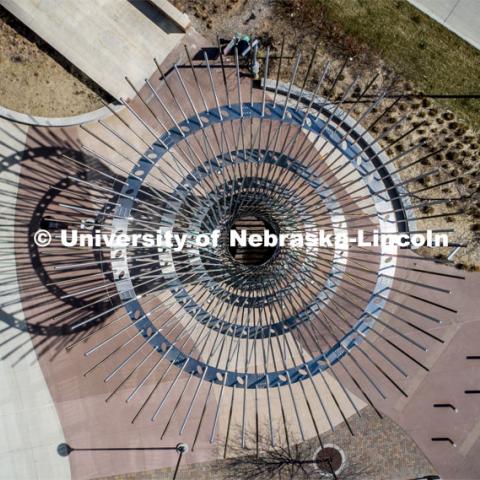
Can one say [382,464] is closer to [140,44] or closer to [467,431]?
[467,431]

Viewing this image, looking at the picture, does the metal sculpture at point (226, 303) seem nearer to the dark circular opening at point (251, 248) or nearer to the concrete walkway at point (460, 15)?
the dark circular opening at point (251, 248)

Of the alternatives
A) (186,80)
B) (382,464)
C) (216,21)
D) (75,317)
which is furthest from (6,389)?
(216,21)

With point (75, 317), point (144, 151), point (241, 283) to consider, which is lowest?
point (75, 317)

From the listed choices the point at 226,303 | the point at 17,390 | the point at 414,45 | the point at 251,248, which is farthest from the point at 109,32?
the point at 17,390

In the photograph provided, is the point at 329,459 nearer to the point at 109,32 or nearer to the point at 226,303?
the point at 226,303

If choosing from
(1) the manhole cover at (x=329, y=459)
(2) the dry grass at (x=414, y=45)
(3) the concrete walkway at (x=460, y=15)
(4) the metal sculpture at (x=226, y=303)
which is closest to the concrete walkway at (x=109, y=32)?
(4) the metal sculpture at (x=226, y=303)

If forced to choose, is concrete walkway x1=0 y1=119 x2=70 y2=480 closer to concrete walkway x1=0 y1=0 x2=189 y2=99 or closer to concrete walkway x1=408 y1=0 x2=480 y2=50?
concrete walkway x1=0 y1=0 x2=189 y2=99

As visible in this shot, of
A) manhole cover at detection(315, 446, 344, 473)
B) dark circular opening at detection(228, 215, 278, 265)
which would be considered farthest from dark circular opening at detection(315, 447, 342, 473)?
dark circular opening at detection(228, 215, 278, 265)
